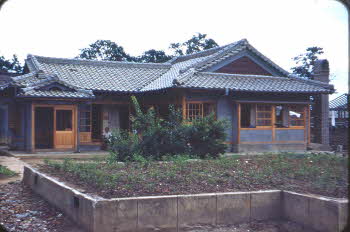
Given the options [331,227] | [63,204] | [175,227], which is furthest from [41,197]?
[331,227]

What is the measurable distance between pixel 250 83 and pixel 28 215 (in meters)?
13.1

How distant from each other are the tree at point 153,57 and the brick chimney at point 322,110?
19055mm

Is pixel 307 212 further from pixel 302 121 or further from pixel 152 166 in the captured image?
pixel 302 121

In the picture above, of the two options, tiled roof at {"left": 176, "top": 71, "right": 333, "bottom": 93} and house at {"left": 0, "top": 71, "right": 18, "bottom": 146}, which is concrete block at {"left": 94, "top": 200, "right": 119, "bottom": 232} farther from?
house at {"left": 0, "top": 71, "right": 18, "bottom": 146}

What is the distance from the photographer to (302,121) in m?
19.2

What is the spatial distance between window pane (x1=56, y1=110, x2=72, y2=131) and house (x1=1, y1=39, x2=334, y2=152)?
5 cm

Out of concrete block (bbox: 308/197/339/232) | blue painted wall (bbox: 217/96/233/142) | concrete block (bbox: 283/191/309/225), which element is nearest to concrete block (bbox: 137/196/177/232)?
concrete block (bbox: 283/191/309/225)

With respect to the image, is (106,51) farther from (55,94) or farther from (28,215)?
(28,215)

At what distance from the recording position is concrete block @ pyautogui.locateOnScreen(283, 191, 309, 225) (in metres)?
5.70

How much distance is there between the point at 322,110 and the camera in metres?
20.6

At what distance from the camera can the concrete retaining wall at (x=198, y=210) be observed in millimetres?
5301

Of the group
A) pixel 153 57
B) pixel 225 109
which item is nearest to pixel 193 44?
pixel 153 57

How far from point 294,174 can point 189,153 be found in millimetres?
4153

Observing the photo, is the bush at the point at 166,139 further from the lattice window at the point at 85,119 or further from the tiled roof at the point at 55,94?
the lattice window at the point at 85,119
